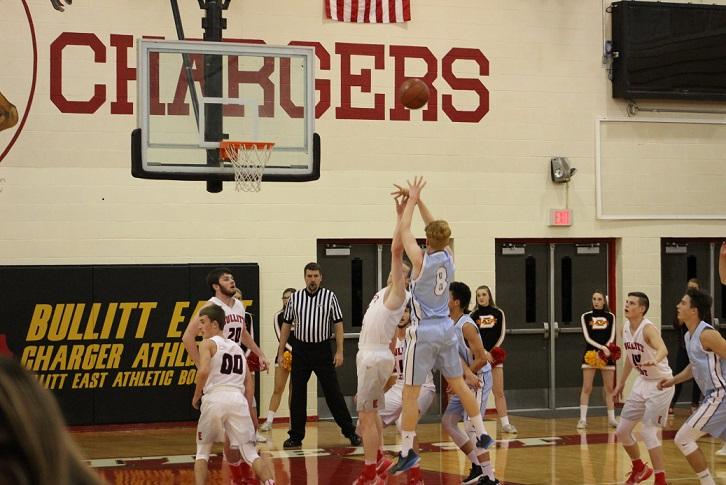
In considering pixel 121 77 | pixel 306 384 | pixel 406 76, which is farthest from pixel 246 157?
pixel 406 76

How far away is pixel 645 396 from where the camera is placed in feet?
30.1

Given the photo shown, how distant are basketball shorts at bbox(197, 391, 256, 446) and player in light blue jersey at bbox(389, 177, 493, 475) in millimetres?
1252

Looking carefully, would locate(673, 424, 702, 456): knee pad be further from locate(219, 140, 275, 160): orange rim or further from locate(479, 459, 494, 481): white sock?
locate(219, 140, 275, 160): orange rim

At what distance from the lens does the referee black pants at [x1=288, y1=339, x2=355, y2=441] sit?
12.3 metres

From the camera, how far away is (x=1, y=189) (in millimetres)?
13930

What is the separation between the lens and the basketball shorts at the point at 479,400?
968 centimetres

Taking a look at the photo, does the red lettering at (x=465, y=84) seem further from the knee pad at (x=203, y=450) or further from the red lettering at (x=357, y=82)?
the knee pad at (x=203, y=450)

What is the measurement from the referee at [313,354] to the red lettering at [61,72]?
4095mm

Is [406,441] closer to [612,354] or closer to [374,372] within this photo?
[374,372]

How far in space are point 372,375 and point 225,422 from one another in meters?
1.55

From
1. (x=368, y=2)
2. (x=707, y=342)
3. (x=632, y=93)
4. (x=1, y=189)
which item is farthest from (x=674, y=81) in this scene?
(x=1, y=189)

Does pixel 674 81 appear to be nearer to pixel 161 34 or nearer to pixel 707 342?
pixel 161 34

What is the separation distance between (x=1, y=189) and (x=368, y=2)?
222 inches

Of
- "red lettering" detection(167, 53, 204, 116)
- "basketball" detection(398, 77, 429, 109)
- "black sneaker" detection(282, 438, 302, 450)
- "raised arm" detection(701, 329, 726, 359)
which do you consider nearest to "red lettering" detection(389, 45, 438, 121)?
"basketball" detection(398, 77, 429, 109)
